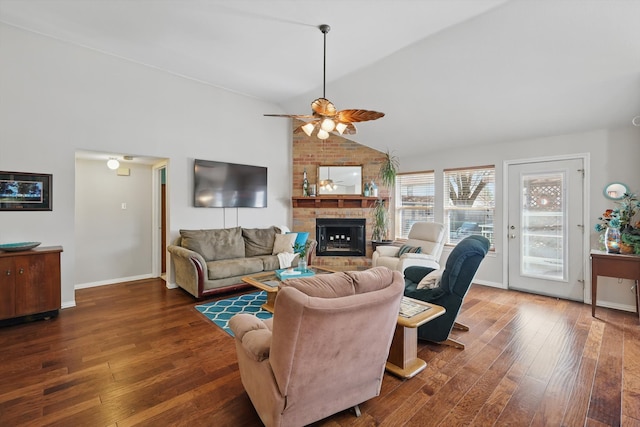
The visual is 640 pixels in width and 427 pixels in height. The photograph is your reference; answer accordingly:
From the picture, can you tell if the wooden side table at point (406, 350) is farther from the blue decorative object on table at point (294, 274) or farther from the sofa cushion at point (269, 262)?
the sofa cushion at point (269, 262)

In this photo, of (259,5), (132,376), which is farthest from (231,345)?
(259,5)

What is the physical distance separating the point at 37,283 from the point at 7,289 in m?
0.22

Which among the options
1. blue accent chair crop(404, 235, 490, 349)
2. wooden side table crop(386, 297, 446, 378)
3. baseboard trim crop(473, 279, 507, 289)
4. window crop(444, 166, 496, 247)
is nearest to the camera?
wooden side table crop(386, 297, 446, 378)

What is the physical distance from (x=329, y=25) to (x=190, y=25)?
1.48 metres

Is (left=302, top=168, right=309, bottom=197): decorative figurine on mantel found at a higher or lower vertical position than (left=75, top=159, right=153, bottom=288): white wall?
higher

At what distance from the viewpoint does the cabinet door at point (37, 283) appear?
3023mm

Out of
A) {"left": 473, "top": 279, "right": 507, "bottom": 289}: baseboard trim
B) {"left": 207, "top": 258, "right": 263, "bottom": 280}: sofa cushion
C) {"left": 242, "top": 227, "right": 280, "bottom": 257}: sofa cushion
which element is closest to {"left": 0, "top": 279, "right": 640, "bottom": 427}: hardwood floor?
{"left": 207, "top": 258, "right": 263, "bottom": 280}: sofa cushion

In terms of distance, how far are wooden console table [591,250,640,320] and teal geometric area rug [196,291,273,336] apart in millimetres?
3768

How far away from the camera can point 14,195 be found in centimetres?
325

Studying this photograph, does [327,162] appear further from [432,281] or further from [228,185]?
[432,281]

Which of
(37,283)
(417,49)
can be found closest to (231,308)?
(37,283)

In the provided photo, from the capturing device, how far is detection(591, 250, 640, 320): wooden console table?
122 inches

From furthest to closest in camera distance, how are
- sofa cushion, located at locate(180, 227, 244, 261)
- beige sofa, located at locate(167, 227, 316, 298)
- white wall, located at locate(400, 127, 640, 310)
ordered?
sofa cushion, located at locate(180, 227, 244, 261), beige sofa, located at locate(167, 227, 316, 298), white wall, located at locate(400, 127, 640, 310)

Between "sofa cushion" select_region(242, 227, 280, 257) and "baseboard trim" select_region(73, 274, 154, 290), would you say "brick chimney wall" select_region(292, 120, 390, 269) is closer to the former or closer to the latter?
"sofa cushion" select_region(242, 227, 280, 257)
